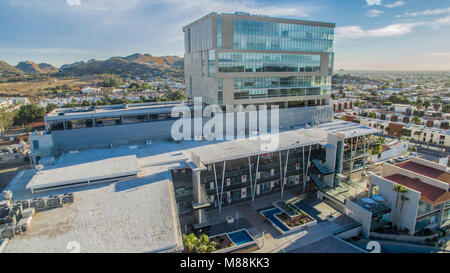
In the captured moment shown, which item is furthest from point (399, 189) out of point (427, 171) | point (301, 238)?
point (301, 238)

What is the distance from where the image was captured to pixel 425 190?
25.0 m

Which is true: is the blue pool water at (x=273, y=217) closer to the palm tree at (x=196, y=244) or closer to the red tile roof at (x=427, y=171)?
the palm tree at (x=196, y=244)

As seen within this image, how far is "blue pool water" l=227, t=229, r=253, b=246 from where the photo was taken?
2181cm

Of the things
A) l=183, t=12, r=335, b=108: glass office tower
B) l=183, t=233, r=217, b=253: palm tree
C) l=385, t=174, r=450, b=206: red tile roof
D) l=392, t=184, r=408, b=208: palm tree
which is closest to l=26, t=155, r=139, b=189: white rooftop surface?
l=183, t=233, r=217, b=253: palm tree

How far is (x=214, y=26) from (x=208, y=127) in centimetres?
1182

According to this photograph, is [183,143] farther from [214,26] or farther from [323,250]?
[323,250]

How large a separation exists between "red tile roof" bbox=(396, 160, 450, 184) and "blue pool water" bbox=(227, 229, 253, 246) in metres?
19.1

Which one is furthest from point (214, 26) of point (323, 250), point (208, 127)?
point (323, 250)

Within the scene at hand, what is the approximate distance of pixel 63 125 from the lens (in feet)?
92.6

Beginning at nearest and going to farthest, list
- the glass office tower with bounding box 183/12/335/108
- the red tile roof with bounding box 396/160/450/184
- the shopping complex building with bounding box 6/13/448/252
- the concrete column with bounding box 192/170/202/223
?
1. the shopping complex building with bounding box 6/13/448/252
2. the concrete column with bounding box 192/170/202/223
3. the red tile roof with bounding box 396/160/450/184
4. the glass office tower with bounding box 183/12/335/108

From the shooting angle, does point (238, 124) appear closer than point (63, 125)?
No

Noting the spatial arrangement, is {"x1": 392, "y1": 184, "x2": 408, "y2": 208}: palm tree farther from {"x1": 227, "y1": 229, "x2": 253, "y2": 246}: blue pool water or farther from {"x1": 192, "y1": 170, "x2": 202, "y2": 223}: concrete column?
{"x1": 192, "y1": 170, "x2": 202, "y2": 223}: concrete column

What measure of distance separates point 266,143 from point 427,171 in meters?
16.9
